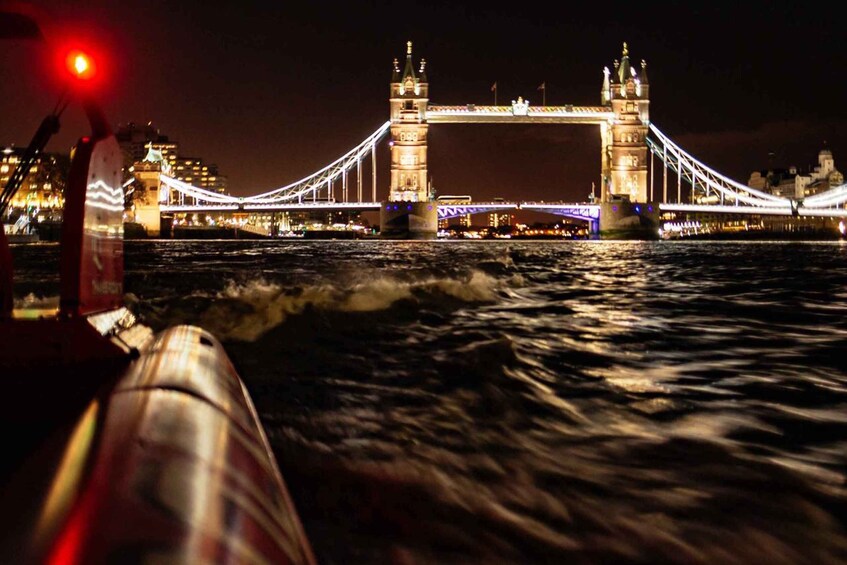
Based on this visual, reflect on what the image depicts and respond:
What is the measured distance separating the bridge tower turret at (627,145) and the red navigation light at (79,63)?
334 feet

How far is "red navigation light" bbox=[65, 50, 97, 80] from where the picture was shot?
3.04 m

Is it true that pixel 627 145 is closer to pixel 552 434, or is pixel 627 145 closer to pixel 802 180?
pixel 802 180

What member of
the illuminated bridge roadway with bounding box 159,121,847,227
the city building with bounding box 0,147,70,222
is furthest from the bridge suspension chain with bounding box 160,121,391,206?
the city building with bounding box 0,147,70,222

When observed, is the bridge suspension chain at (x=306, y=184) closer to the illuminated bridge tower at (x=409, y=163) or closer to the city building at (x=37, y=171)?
the illuminated bridge tower at (x=409, y=163)

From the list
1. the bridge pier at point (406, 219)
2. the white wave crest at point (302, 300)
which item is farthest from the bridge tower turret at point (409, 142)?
the white wave crest at point (302, 300)

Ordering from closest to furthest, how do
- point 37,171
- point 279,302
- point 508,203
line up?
point 37,171 → point 279,302 → point 508,203

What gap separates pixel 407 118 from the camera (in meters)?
102

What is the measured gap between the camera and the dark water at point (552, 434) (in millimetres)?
2393

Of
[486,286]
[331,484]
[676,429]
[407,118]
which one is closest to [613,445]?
[676,429]

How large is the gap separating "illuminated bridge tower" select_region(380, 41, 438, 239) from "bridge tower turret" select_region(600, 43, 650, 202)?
27.0m

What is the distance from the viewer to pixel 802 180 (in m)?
146

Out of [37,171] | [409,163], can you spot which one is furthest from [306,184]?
[37,171]

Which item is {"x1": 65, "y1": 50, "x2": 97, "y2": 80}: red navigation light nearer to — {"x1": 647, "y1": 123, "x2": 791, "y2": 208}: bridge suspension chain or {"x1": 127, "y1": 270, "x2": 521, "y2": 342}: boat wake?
{"x1": 127, "y1": 270, "x2": 521, "y2": 342}: boat wake

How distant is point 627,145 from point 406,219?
130 feet
